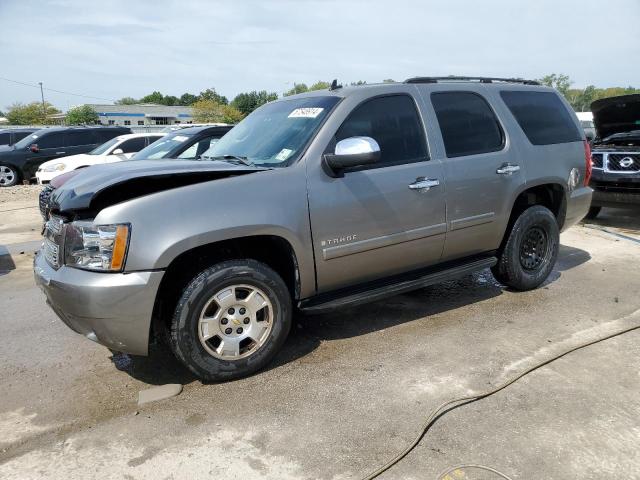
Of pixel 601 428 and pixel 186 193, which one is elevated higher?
pixel 186 193

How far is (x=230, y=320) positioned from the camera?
10.6 ft

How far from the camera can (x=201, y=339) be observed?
3152mm

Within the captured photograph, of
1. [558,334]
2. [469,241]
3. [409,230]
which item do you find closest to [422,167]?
[409,230]

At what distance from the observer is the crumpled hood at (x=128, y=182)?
2961mm

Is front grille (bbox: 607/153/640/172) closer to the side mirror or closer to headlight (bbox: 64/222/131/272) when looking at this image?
the side mirror

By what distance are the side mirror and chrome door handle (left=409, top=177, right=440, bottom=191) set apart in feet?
1.82

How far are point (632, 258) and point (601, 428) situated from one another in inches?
164

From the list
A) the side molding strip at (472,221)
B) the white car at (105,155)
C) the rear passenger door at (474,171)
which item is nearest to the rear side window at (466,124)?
the rear passenger door at (474,171)

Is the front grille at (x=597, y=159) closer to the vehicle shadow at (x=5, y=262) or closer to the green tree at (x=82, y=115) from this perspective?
the vehicle shadow at (x=5, y=262)

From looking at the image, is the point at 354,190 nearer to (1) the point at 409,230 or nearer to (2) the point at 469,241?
(1) the point at 409,230

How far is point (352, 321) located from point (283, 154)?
158 centimetres

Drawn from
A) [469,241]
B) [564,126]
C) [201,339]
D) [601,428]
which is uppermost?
[564,126]

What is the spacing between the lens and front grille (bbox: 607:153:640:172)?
754 cm

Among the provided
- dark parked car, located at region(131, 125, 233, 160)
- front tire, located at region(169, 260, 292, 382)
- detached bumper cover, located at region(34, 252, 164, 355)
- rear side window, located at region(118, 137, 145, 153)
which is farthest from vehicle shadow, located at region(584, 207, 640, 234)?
rear side window, located at region(118, 137, 145, 153)
